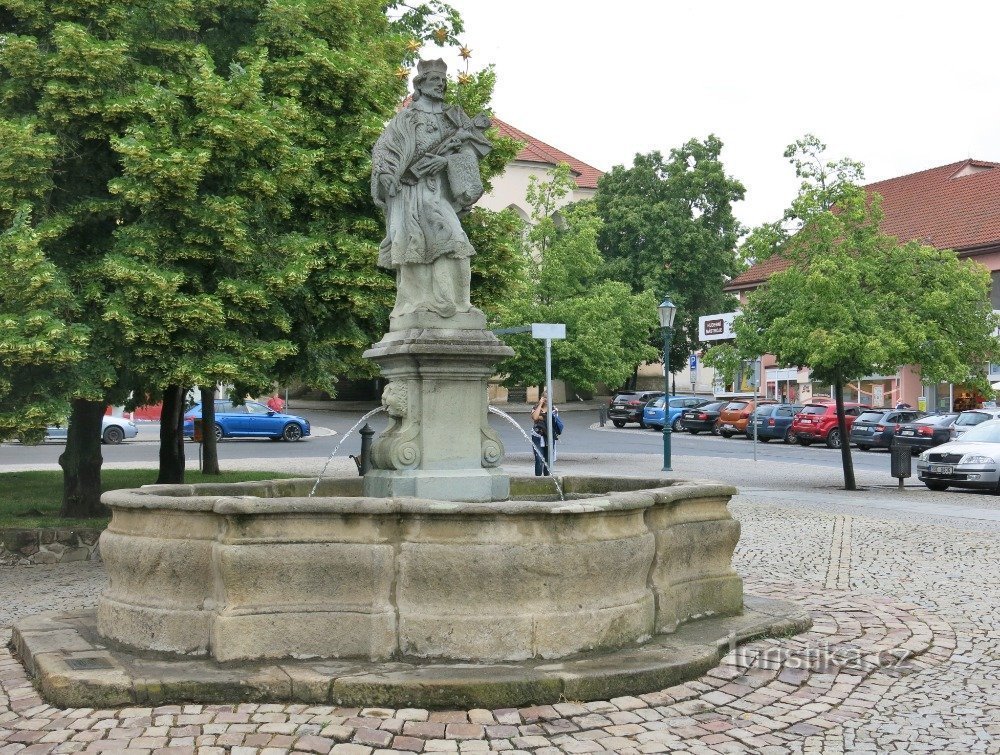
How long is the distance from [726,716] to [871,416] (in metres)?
32.3

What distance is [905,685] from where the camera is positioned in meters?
6.66

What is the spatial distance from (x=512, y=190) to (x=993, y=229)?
83.2ft

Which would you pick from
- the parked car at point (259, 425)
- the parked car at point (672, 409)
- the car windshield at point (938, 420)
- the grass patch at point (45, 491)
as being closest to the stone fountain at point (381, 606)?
the grass patch at point (45, 491)

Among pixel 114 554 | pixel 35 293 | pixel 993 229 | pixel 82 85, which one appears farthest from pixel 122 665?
pixel 993 229

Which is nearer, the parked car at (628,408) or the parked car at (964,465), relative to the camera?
the parked car at (964,465)

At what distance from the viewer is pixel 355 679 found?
5.95 metres

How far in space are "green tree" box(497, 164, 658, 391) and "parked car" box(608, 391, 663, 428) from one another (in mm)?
8669

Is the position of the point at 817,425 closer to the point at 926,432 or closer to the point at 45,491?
the point at 926,432

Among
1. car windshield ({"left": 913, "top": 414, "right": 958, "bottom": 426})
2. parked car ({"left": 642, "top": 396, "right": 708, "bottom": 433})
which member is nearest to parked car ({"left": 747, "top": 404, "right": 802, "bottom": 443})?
parked car ({"left": 642, "top": 396, "right": 708, "bottom": 433})

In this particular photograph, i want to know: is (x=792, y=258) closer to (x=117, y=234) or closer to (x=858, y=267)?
(x=858, y=267)

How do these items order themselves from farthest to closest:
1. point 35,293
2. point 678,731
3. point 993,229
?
point 993,229 → point 35,293 → point 678,731

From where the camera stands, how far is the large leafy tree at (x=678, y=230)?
5494cm

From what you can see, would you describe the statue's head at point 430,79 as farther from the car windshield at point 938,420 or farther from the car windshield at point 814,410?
the car windshield at point 814,410

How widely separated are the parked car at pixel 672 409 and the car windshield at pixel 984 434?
68.9 ft
